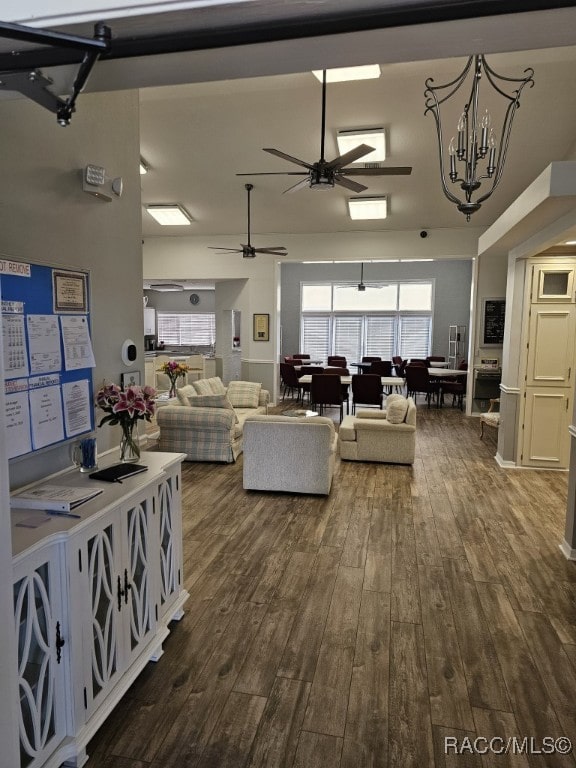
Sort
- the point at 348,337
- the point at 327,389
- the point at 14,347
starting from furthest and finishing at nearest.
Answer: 1. the point at 348,337
2. the point at 327,389
3. the point at 14,347

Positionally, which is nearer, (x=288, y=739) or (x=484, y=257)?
(x=288, y=739)

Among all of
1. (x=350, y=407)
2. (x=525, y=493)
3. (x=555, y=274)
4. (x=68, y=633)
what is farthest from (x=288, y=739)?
(x=350, y=407)

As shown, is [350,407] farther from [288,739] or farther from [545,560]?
[288,739]

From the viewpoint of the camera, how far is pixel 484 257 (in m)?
9.05

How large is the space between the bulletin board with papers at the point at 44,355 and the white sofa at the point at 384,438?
162 inches

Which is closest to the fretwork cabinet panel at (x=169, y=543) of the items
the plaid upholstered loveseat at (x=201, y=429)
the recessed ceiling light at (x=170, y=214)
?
the plaid upholstered loveseat at (x=201, y=429)

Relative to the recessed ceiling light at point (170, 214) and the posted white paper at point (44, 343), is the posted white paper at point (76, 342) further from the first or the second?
the recessed ceiling light at point (170, 214)

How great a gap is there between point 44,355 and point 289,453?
303cm

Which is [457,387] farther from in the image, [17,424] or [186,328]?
[17,424]

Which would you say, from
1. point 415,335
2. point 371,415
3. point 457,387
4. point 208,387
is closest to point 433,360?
Result: point 415,335

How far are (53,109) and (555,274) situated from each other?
229 inches

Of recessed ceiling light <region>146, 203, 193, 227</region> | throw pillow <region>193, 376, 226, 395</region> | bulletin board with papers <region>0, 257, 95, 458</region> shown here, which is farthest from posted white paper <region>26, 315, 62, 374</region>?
recessed ceiling light <region>146, 203, 193, 227</region>

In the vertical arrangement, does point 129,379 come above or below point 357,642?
above

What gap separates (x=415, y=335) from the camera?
13.5 m
